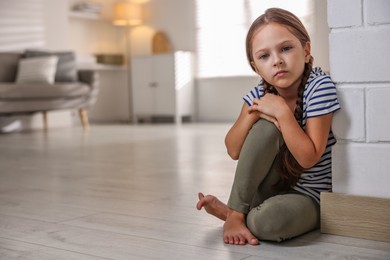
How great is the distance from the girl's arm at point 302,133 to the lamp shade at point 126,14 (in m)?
6.31

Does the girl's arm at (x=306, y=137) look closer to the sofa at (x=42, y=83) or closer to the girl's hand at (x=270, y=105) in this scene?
the girl's hand at (x=270, y=105)

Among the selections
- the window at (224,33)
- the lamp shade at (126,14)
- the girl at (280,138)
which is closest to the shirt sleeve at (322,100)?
the girl at (280,138)

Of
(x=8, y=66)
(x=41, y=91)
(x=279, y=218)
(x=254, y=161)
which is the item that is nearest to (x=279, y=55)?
(x=254, y=161)

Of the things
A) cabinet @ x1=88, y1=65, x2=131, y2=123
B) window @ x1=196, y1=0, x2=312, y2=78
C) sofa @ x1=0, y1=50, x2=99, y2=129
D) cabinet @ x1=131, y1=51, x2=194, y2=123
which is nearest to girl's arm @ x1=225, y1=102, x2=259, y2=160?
sofa @ x1=0, y1=50, x2=99, y2=129

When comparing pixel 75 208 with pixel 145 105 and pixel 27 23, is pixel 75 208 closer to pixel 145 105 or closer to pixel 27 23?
pixel 27 23

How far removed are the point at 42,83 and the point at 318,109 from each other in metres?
4.73

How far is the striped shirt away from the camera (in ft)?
3.82

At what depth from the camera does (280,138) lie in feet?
3.92

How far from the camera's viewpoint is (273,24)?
3.89ft

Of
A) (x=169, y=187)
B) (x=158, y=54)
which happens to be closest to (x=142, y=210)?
(x=169, y=187)

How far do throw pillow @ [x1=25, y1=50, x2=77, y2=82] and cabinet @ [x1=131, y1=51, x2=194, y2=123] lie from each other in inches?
50.0

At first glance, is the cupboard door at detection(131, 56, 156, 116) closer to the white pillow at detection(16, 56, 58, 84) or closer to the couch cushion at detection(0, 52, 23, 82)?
the white pillow at detection(16, 56, 58, 84)

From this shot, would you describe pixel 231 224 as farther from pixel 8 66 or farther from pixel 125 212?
pixel 8 66

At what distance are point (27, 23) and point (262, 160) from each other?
546cm
